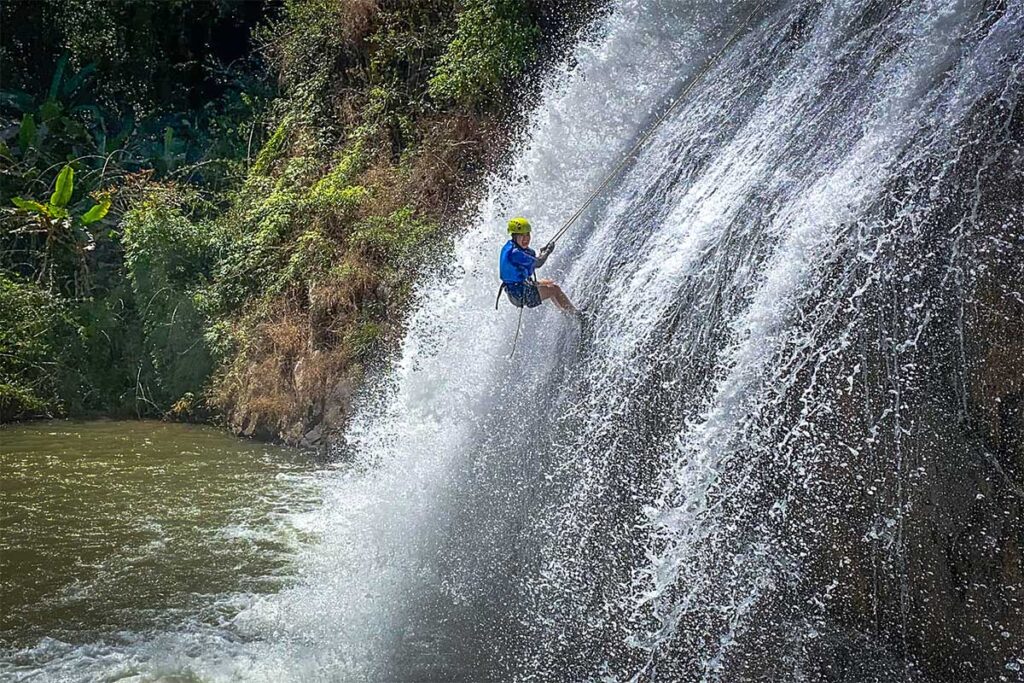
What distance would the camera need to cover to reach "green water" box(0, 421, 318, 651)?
7.41m

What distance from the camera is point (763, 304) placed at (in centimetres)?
675

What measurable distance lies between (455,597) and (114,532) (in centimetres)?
313

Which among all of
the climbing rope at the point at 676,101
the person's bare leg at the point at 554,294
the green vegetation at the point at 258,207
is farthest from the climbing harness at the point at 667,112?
the green vegetation at the point at 258,207

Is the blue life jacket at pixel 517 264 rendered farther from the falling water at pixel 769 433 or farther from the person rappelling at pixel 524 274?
the falling water at pixel 769 433

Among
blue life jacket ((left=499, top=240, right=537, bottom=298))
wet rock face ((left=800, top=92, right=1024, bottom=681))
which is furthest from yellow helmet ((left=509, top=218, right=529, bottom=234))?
wet rock face ((left=800, top=92, right=1024, bottom=681))

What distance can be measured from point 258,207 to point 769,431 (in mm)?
9657

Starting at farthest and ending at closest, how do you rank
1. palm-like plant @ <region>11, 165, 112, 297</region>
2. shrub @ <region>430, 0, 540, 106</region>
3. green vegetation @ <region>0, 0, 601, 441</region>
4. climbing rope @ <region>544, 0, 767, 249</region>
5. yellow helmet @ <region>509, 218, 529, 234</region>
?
palm-like plant @ <region>11, 165, 112, 297</region>, green vegetation @ <region>0, 0, 601, 441</region>, shrub @ <region>430, 0, 540, 106</region>, climbing rope @ <region>544, 0, 767, 249</region>, yellow helmet @ <region>509, 218, 529, 234</region>

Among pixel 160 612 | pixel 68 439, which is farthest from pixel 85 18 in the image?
pixel 160 612

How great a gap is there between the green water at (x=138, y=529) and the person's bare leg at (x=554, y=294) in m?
2.67

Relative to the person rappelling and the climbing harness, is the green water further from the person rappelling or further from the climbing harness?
the climbing harness

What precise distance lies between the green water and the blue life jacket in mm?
2598

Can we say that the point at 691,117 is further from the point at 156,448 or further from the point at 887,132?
the point at 156,448

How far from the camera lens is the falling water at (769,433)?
615 centimetres

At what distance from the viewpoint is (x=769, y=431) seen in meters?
6.54
